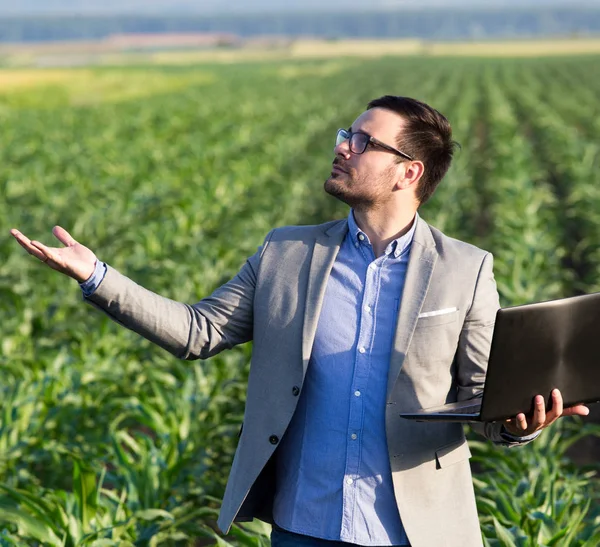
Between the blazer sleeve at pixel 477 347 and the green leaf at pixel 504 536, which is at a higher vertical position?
the blazer sleeve at pixel 477 347

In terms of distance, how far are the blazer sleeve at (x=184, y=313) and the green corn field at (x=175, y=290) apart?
102 cm

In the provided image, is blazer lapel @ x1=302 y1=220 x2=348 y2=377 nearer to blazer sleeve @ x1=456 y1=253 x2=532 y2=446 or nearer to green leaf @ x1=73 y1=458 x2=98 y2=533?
blazer sleeve @ x1=456 y1=253 x2=532 y2=446

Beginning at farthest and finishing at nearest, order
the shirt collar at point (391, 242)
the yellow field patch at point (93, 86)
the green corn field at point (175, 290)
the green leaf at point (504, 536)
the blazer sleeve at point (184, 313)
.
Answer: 1. the yellow field patch at point (93, 86)
2. the green corn field at point (175, 290)
3. the green leaf at point (504, 536)
4. the shirt collar at point (391, 242)
5. the blazer sleeve at point (184, 313)

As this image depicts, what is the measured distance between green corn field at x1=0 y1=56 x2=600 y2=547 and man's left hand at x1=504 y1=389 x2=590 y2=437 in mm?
1249

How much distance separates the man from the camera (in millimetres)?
2354

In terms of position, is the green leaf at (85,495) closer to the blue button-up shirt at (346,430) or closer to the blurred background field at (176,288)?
the blurred background field at (176,288)

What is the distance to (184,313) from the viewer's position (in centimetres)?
251

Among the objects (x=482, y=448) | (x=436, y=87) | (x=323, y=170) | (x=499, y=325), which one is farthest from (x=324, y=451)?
(x=436, y=87)

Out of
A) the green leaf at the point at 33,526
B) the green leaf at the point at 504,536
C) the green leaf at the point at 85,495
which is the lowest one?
the green leaf at the point at 33,526

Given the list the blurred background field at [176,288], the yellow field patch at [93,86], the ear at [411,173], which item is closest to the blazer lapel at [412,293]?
the ear at [411,173]

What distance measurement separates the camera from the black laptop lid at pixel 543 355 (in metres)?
2.16

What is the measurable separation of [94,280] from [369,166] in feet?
2.24

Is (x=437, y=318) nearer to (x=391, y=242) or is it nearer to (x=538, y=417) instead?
(x=391, y=242)

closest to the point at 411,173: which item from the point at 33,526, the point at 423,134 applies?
the point at 423,134
